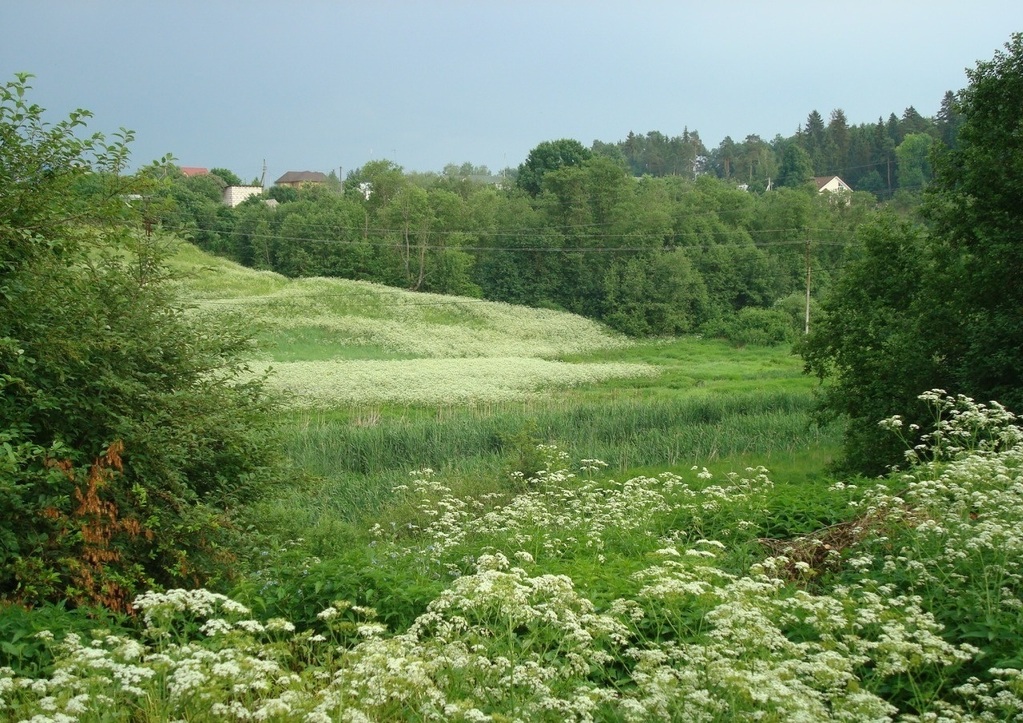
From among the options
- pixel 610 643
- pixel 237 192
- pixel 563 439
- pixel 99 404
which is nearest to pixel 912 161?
pixel 237 192

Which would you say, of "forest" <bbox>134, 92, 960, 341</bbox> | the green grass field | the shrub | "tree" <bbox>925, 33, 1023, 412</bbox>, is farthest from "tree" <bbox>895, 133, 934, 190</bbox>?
"tree" <bbox>925, 33, 1023, 412</bbox>

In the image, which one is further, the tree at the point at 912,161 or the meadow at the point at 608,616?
the tree at the point at 912,161

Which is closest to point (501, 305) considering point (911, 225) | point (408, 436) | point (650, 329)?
point (650, 329)

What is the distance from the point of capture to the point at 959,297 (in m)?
18.2

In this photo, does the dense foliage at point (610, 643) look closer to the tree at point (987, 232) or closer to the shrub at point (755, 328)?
the tree at point (987, 232)

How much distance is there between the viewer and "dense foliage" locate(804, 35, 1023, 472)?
55.3ft

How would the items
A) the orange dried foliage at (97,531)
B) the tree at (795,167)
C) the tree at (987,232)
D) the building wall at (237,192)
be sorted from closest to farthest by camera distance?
1. the orange dried foliage at (97,531)
2. the tree at (987,232)
3. the tree at (795,167)
4. the building wall at (237,192)

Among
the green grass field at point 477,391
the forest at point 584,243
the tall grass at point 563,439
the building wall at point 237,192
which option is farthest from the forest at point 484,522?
the building wall at point 237,192

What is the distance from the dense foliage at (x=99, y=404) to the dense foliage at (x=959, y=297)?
13.4 metres

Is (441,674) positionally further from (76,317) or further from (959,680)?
(76,317)

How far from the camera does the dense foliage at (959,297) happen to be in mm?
16859

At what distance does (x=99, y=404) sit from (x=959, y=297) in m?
16.2

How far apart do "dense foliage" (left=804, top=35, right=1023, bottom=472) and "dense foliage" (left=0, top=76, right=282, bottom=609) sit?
1336 cm

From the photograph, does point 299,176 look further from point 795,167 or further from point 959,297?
point 959,297
